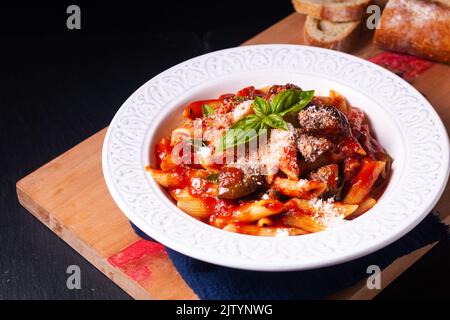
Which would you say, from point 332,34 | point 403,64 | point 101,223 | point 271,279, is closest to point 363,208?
point 271,279

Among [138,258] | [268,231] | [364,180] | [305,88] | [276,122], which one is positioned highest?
[276,122]

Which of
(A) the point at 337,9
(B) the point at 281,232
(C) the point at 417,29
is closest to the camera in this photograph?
(B) the point at 281,232

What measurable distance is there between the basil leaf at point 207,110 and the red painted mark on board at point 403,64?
4.23ft

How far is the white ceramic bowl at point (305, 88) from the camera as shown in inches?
114

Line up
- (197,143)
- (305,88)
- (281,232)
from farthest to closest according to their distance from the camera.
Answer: (305,88)
(197,143)
(281,232)

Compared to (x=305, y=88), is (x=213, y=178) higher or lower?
lower

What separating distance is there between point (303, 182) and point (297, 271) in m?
0.37

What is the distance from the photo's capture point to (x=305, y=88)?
153 inches

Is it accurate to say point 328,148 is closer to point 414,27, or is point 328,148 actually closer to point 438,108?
point 438,108

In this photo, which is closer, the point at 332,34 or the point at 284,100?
the point at 284,100

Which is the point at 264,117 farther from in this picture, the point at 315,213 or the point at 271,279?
the point at 271,279

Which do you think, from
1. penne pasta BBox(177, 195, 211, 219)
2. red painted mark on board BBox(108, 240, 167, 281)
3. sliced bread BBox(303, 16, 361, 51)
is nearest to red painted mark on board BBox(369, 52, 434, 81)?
sliced bread BBox(303, 16, 361, 51)

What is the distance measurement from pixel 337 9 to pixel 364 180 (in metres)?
1.57

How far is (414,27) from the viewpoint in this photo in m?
4.33
